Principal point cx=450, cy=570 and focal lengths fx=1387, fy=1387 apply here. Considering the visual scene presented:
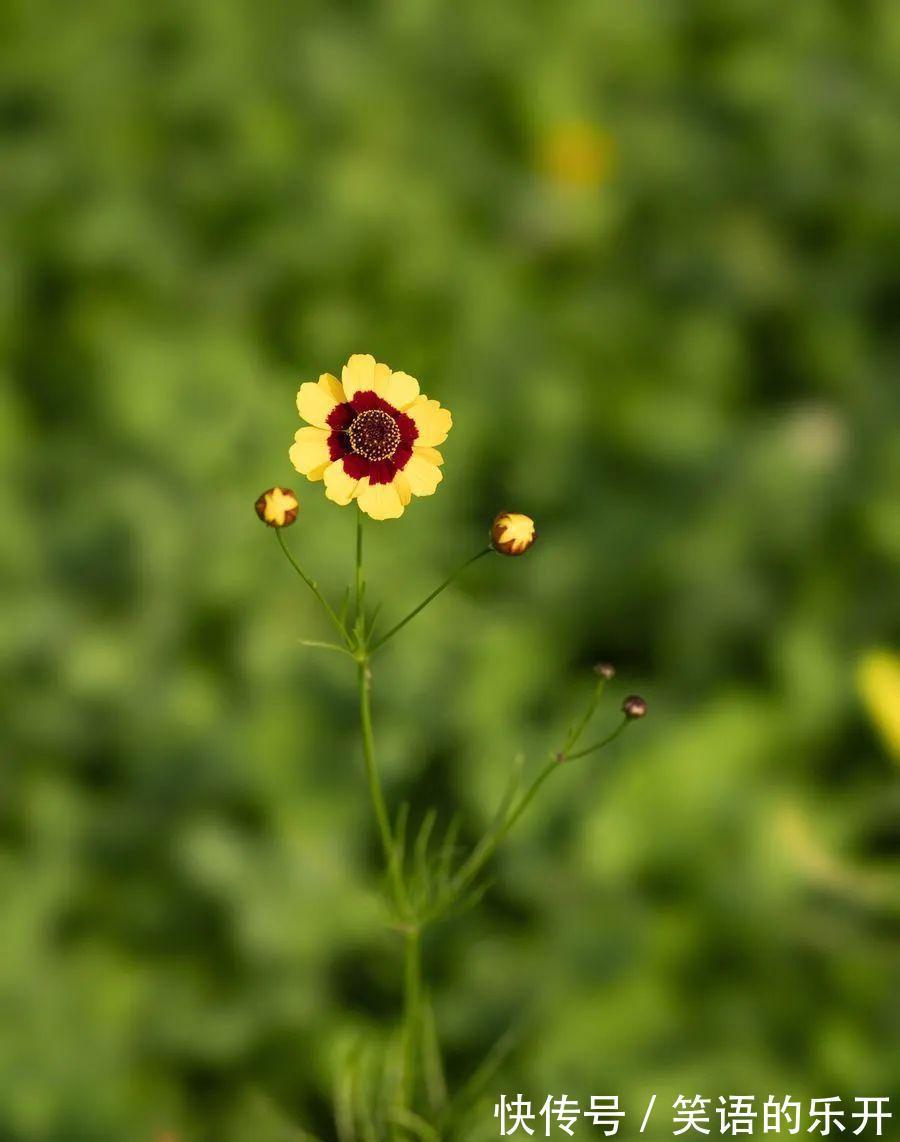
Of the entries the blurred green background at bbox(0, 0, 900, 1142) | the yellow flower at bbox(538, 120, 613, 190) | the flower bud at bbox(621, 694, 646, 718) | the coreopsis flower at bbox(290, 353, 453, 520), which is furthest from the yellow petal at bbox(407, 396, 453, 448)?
the yellow flower at bbox(538, 120, 613, 190)

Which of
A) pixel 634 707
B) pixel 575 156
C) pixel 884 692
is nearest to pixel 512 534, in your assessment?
pixel 634 707

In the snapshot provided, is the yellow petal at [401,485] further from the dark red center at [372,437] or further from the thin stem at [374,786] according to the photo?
the thin stem at [374,786]

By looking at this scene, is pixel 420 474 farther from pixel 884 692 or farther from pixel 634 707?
pixel 884 692

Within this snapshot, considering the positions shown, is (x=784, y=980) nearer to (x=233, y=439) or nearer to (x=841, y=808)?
(x=841, y=808)

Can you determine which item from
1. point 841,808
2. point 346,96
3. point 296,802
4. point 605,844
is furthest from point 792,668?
point 346,96

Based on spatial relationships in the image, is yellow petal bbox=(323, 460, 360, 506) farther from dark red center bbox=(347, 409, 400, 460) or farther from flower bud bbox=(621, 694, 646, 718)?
flower bud bbox=(621, 694, 646, 718)
